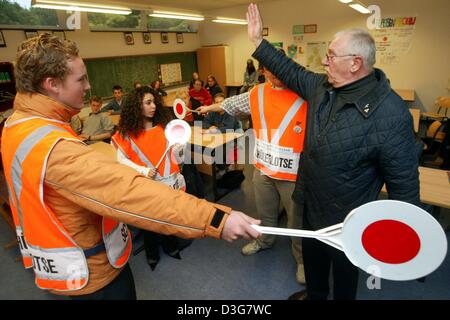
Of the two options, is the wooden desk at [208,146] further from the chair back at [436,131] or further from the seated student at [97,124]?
the chair back at [436,131]

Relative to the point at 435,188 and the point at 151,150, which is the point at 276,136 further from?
the point at 435,188

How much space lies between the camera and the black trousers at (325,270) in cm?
142

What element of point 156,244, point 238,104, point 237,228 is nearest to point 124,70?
point 156,244

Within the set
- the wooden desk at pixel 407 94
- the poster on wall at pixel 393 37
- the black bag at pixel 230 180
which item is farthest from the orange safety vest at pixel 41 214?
the poster on wall at pixel 393 37

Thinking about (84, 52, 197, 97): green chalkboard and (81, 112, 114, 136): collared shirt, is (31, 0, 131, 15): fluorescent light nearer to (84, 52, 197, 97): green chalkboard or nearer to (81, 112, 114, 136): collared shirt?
(81, 112, 114, 136): collared shirt

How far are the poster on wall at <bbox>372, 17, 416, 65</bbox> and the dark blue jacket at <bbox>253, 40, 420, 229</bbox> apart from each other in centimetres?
577

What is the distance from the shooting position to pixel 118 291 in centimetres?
110

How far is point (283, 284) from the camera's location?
6.98ft

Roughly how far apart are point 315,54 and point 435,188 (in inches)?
222

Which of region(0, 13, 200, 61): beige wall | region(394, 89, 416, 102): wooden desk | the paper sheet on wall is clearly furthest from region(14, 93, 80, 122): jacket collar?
the paper sheet on wall

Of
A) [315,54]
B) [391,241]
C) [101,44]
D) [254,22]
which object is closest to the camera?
[391,241]

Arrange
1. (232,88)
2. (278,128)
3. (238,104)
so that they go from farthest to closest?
1. (232,88)
2. (238,104)
3. (278,128)

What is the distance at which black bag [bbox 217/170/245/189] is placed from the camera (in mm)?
3719

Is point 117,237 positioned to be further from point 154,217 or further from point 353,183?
point 353,183
